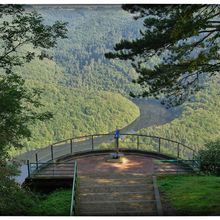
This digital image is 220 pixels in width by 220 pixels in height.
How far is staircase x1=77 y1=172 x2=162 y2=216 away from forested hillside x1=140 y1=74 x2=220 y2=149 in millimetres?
22002

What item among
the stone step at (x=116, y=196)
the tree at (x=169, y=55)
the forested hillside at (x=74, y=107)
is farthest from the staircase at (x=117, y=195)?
the forested hillside at (x=74, y=107)

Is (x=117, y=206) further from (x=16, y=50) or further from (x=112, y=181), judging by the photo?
(x=16, y=50)

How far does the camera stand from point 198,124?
3650 cm

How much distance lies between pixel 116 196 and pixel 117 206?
24.5 inches

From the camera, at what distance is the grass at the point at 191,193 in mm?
7070

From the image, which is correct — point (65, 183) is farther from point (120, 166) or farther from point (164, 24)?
point (164, 24)

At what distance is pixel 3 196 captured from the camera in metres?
7.46

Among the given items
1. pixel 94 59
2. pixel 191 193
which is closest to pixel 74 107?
pixel 94 59

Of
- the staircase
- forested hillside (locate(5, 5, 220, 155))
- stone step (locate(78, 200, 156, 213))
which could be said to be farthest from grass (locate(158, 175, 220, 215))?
forested hillside (locate(5, 5, 220, 155))

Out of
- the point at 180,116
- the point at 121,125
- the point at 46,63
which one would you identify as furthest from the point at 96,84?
the point at 121,125

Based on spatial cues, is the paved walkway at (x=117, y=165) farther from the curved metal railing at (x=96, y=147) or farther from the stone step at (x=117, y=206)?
the stone step at (x=117, y=206)

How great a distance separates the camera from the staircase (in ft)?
26.1

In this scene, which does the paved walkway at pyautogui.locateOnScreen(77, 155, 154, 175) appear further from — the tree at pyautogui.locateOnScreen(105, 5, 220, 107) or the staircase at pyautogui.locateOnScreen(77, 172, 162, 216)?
the tree at pyautogui.locateOnScreen(105, 5, 220, 107)

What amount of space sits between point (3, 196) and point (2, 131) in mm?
1294
